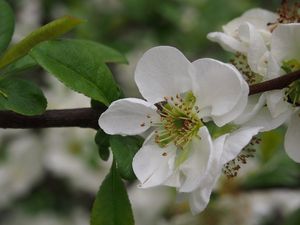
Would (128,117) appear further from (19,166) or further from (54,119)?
(19,166)

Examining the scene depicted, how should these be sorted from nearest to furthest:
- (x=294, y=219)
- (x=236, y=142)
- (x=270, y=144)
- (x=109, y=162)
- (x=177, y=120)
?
(x=236, y=142), (x=177, y=120), (x=294, y=219), (x=270, y=144), (x=109, y=162)

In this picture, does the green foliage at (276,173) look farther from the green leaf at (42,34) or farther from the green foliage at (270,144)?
the green leaf at (42,34)

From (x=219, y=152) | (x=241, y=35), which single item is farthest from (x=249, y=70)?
(x=219, y=152)

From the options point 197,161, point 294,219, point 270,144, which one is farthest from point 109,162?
point 197,161

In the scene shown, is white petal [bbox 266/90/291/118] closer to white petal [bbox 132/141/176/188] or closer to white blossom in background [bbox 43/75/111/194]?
white petal [bbox 132/141/176/188]

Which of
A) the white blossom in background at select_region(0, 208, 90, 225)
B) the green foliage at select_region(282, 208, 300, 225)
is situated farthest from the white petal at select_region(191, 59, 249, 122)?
the white blossom in background at select_region(0, 208, 90, 225)

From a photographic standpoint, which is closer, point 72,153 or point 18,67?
point 18,67

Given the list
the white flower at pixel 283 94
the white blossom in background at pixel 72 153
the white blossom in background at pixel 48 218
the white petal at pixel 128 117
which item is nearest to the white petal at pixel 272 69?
the white flower at pixel 283 94
